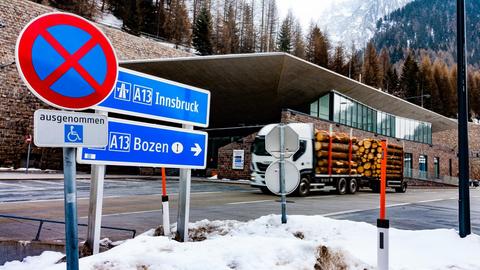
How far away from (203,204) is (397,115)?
40830 mm

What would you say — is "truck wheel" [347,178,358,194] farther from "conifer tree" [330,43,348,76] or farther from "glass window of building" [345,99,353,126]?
"conifer tree" [330,43,348,76]

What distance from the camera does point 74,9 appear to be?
62344 millimetres

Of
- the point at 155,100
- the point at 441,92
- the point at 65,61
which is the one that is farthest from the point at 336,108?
the point at 441,92

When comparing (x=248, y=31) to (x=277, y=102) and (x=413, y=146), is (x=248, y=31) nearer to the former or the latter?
(x=413, y=146)

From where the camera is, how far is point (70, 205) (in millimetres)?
2959

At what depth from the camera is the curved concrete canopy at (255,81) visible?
3042 centimetres

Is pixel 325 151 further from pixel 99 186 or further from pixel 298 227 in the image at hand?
pixel 99 186

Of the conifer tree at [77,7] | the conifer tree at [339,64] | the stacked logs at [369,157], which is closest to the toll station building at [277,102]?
the stacked logs at [369,157]

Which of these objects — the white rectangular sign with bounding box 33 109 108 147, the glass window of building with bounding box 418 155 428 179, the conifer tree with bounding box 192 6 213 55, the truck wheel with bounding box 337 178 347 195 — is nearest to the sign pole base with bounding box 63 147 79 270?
the white rectangular sign with bounding box 33 109 108 147

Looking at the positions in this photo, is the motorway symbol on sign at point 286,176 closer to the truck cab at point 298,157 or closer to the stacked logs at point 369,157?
the truck cab at point 298,157

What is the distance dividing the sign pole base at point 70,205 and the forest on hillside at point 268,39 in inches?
2718

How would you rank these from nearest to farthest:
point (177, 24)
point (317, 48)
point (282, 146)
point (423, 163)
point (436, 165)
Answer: point (282, 146) → point (423, 163) → point (436, 165) → point (177, 24) → point (317, 48)

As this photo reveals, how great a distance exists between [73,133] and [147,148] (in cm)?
269

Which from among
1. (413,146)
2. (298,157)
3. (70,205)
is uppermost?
(413,146)
